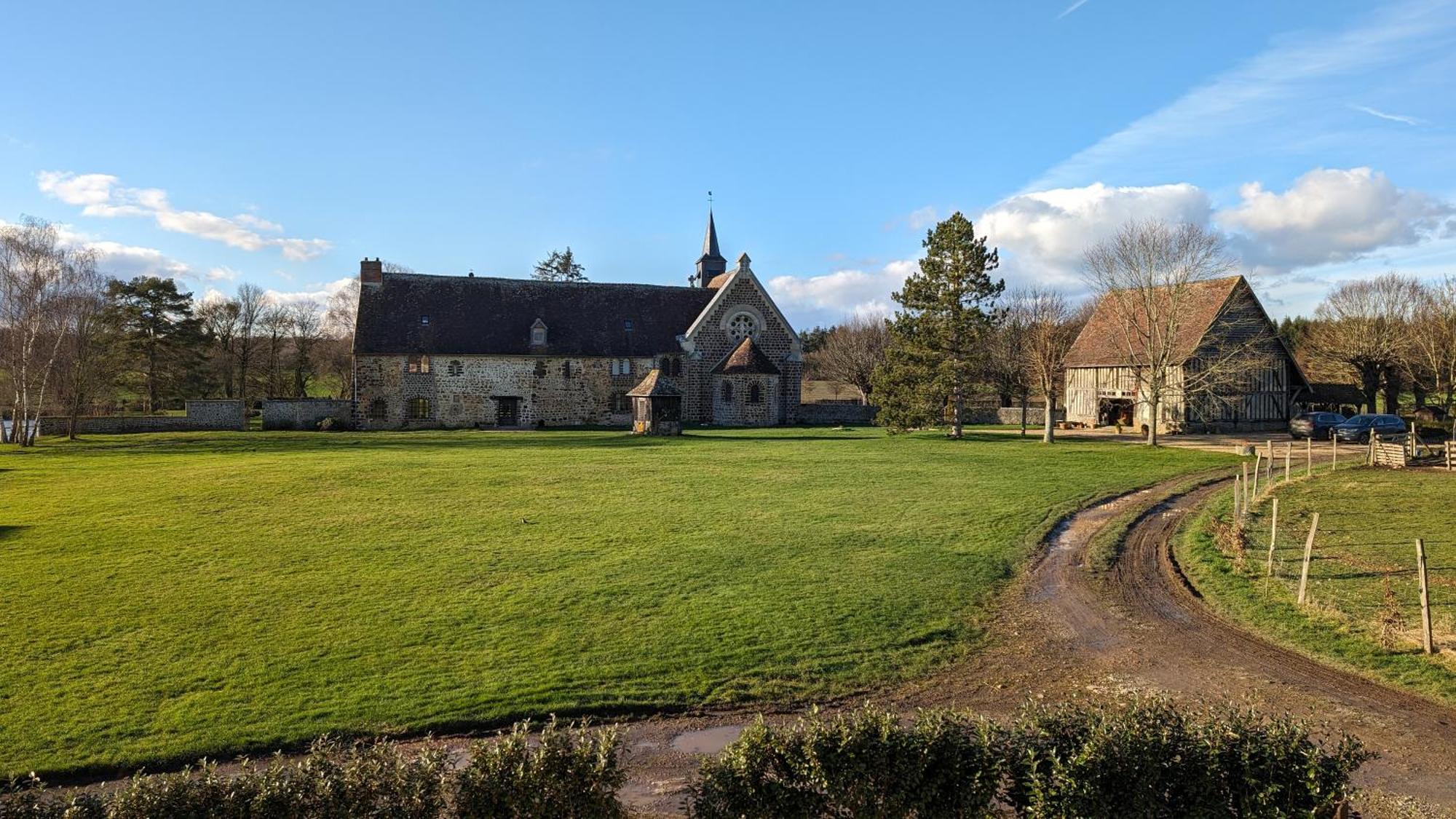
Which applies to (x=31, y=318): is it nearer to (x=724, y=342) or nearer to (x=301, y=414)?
(x=301, y=414)

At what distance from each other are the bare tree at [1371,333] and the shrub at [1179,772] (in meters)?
52.0

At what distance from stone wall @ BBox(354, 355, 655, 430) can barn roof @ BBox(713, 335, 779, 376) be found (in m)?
4.84

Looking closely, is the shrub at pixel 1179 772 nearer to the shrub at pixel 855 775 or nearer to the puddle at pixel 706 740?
the shrub at pixel 855 775

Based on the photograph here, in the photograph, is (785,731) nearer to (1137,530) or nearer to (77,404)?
(1137,530)

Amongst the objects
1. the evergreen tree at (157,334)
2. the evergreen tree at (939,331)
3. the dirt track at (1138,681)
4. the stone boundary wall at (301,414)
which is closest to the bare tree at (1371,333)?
the evergreen tree at (939,331)

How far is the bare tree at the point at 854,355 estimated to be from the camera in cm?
7019

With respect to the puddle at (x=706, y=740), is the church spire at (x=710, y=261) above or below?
above

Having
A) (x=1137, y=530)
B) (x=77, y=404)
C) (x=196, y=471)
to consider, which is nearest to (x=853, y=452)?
(x=1137, y=530)

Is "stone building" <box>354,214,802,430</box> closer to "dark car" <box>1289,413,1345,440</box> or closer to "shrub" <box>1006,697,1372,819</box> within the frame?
"dark car" <box>1289,413,1345,440</box>

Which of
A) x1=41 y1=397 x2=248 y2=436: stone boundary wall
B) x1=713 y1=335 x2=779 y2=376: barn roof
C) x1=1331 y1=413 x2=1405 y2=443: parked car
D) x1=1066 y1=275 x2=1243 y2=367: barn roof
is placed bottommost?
x1=41 y1=397 x2=248 y2=436: stone boundary wall

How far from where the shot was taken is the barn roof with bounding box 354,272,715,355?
4659cm

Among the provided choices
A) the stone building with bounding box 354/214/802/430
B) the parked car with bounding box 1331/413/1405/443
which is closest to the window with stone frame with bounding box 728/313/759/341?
the stone building with bounding box 354/214/802/430

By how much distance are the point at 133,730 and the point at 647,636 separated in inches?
196

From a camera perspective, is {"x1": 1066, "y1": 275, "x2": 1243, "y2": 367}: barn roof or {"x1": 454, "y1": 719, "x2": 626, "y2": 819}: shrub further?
{"x1": 1066, "y1": 275, "x2": 1243, "y2": 367}: barn roof
